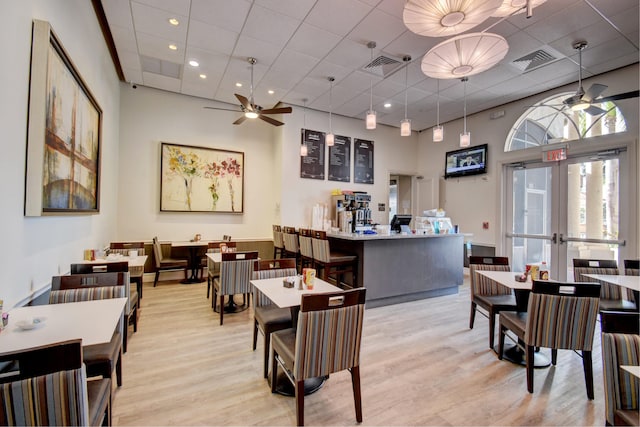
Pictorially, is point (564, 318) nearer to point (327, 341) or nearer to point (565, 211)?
point (327, 341)

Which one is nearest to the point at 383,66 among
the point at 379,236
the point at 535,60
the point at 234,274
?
the point at 535,60

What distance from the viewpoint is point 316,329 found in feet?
5.83

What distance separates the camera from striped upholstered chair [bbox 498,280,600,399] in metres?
2.28

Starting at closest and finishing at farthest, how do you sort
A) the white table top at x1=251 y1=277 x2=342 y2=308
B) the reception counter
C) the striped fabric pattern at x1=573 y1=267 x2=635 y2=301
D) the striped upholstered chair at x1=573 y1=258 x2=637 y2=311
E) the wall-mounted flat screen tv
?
the white table top at x1=251 y1=277 x2=342 y2=308 → the striped upholstered chair at x1=573 y1=258 x2=637 y2=311 → the striped fabric pattern at x1=573 y1=267 x2=635 y2=301 → the reception counter → the wall-mounted flat screen tv

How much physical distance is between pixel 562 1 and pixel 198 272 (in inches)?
282

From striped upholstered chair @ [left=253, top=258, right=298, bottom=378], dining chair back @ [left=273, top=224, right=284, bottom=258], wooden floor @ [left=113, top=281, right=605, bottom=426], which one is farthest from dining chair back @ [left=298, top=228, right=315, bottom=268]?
wooden floor @ [left=113, top=281, right=605, bottom=426]

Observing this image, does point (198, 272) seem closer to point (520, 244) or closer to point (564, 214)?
point (520, 244)

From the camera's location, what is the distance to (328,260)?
421cm

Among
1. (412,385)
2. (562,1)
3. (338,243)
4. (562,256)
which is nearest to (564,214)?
(562,256)

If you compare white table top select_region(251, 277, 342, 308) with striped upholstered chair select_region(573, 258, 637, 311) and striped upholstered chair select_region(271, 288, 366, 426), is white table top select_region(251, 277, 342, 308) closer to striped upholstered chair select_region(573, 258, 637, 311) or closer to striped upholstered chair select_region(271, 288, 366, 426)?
striped upholstered chair select_region(271, 288, 366, 426)

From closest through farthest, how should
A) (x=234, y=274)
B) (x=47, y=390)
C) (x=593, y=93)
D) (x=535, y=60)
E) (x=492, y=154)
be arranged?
(x=47, y=390) → (x=234, y=274) → (x=593, y=93) → (x=535, y=60) → (x=492, y=154)

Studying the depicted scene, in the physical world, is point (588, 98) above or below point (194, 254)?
above

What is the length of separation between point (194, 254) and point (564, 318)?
5.58 metres

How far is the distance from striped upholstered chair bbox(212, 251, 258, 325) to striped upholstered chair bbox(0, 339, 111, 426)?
248 cm
